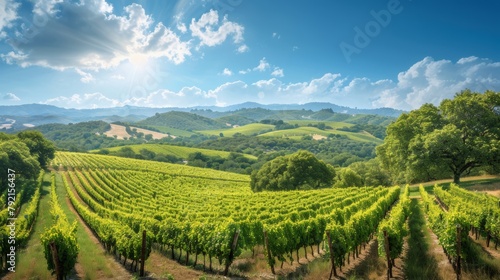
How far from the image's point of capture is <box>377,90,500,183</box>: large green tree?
41.1 meters

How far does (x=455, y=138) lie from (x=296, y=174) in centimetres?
3328

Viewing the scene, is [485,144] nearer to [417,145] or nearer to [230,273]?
[417,145]

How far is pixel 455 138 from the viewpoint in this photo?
4119cm

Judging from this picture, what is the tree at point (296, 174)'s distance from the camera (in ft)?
224

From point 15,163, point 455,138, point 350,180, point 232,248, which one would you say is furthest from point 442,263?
point 15,163

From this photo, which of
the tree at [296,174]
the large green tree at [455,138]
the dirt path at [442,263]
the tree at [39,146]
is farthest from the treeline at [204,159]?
the dirt path at [442,263]

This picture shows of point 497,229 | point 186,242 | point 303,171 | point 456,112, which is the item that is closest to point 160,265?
point 186,242

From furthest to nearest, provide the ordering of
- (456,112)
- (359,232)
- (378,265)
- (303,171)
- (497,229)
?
(303,171), (456,112), (359,232), (497,229), (378,265)

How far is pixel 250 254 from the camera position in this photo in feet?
77.8

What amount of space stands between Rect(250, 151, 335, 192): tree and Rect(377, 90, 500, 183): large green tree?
22676 millimetres

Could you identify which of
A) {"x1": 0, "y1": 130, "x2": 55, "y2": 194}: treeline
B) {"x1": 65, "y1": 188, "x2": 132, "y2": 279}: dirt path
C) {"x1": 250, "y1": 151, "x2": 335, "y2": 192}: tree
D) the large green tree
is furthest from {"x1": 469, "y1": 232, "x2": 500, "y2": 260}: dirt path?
{"x1": 0, "y1": 130, "x2": 55, "y2": 194}: treeline

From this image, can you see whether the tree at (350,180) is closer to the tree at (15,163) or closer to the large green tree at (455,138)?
the large green tree at (455,138)

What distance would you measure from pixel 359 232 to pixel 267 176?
5303 centimetres

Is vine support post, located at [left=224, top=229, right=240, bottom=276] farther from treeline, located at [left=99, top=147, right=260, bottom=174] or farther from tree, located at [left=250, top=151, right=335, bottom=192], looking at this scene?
treeline, located at [left=99, top=147, right=260, bottom=174]
